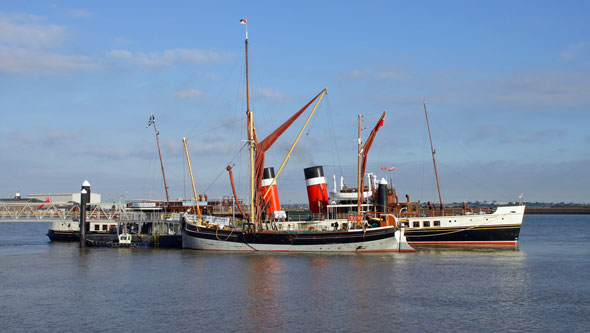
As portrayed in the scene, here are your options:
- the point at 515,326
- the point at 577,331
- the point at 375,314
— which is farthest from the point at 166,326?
the point at 577,331

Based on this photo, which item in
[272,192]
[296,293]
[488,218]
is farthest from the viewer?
[272,192]

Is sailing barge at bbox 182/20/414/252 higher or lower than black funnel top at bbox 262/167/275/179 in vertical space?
lower

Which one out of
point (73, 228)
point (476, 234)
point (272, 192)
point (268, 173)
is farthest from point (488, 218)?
point (73, 228)

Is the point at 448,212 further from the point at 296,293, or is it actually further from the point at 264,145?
the point at 296,293

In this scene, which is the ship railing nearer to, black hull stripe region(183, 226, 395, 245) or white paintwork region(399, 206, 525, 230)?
white paintwork region(399, 206, 525, 230)

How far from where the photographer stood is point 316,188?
A: 244ft

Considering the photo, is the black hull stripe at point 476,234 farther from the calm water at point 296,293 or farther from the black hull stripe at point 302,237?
the black hull stripe at point 302,237

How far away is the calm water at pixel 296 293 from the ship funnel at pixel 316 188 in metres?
16.4

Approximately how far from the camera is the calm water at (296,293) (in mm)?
29547

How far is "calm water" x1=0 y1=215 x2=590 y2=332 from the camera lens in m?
29.5

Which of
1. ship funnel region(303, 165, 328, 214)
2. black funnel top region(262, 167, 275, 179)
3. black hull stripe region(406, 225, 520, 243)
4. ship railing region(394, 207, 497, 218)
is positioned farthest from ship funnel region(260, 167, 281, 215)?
black hull stripe region(406, 225, 520, 243)

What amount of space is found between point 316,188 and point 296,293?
3739 cm

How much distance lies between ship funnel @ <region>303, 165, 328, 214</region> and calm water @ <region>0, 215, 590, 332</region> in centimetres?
1636

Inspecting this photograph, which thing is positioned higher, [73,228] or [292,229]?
[73,228]
